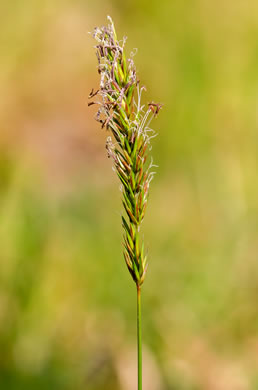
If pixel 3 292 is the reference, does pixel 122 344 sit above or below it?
below

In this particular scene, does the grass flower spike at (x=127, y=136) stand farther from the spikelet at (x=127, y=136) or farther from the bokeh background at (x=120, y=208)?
the bokeh background at (x=120, y=208)

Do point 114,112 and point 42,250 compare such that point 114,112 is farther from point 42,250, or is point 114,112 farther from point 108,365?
point 42,250

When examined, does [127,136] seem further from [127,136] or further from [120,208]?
[120,208]

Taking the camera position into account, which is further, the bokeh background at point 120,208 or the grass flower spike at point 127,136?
the bokeh background at point 120,208

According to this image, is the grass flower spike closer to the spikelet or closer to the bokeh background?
the spikelet

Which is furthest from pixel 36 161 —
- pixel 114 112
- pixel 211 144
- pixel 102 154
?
pixel 114 112

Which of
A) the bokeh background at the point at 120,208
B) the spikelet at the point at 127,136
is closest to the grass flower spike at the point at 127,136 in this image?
the spikelet at the point at 127,136

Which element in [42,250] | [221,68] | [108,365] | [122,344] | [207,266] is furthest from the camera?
[221,68]

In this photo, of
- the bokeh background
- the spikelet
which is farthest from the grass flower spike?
the bokeh background
